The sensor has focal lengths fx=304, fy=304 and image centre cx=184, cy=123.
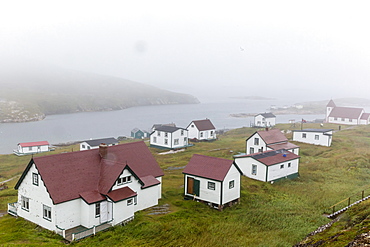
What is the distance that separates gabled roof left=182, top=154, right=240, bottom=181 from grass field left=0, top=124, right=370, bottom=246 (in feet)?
9.84

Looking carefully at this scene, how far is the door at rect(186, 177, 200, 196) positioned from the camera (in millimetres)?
30922

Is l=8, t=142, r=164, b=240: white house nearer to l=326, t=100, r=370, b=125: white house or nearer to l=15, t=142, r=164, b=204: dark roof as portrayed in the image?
l=15, t=142, r=164, b=204: dark roof

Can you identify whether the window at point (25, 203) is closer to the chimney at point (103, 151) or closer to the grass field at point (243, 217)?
the grass field at point (243, 217)

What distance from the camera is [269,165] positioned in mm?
37969

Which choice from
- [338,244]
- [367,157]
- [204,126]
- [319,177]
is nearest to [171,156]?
[204,126]

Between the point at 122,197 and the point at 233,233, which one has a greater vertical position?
the point at 122,197

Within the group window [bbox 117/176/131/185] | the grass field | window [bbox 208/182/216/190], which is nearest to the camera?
the grass field

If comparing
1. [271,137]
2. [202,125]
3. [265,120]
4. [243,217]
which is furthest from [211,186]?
[265,120]

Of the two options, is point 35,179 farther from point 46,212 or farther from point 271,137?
point 271,137

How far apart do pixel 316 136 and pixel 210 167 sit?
41.3 metres

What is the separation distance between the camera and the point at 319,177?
41.3m

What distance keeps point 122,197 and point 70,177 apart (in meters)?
4.46

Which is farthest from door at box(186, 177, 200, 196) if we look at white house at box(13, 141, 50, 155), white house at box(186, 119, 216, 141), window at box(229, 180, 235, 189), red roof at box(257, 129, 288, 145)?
white house at box(13, 141, 50, 155)

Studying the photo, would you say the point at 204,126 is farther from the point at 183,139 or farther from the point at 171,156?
the point at 171,156
